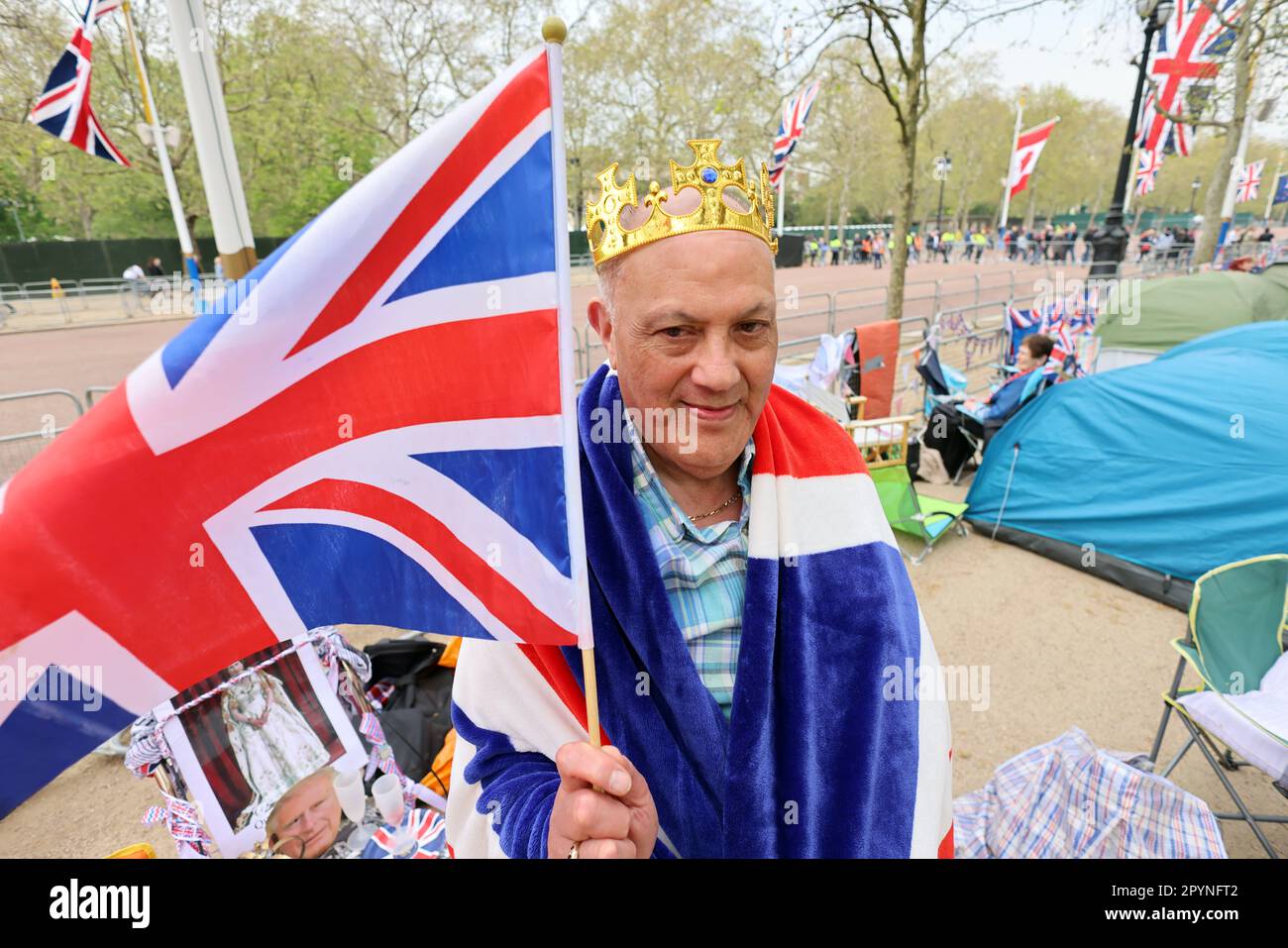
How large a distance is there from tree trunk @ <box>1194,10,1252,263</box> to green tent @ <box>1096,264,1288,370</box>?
7167mm

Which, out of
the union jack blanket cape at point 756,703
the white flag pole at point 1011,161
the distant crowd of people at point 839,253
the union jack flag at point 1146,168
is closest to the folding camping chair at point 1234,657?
the union jack blanket cape at point 756,703

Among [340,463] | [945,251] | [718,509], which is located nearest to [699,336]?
[718,509]

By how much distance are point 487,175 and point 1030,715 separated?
13.9ft

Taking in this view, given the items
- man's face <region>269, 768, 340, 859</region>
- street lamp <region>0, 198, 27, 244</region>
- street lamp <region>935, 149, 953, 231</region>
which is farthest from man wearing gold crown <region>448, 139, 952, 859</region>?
street lamp <region>0, 198, 27, 244</region>

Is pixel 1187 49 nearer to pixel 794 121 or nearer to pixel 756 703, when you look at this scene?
pixel 794 121

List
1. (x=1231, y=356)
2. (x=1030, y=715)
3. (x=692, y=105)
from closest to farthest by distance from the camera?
(x=1030, y=715)
(x=1231, y=356)
(x=692, y=105)

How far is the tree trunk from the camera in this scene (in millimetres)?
15562

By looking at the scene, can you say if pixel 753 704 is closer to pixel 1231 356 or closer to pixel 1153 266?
pixel 1231 356

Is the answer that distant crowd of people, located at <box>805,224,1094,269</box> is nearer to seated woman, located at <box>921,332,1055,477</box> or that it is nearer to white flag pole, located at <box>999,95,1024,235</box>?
white flag pole, located at <box>999,95,1024,235</box>

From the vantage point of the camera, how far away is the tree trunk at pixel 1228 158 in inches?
613

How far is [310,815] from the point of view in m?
2.73

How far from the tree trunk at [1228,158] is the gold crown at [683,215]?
18790mm

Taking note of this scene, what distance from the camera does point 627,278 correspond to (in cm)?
134
